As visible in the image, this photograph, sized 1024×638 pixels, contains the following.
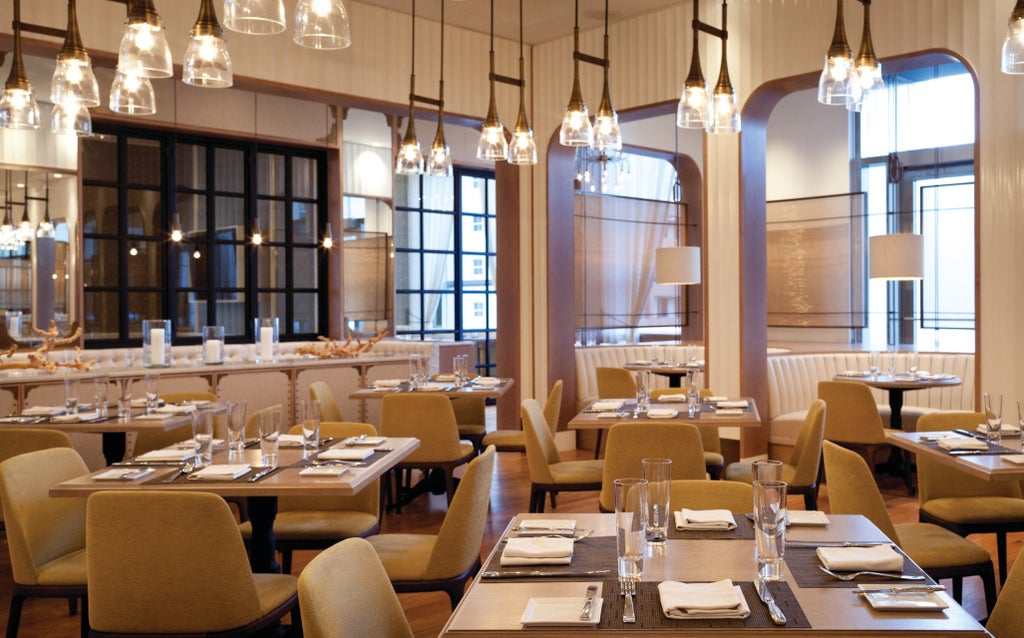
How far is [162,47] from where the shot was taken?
311 cm

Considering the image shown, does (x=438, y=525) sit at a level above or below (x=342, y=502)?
below

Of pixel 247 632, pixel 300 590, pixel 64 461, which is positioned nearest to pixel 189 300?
pixel 64 461

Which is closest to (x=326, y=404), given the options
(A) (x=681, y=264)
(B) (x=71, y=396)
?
(B) (x=71, y=396)

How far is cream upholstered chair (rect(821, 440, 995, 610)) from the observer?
325 centimetres

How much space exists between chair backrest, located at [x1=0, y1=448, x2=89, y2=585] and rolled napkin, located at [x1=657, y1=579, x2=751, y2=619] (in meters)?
2.29

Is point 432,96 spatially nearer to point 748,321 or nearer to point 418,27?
point 418,27

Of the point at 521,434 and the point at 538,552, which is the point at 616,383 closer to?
the point at 521,434

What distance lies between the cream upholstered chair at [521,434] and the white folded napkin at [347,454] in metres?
2.19

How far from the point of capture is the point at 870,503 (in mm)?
3250

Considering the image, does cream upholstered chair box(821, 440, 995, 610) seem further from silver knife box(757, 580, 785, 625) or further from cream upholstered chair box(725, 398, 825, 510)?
silver knife box(757, 580, 785, 625)

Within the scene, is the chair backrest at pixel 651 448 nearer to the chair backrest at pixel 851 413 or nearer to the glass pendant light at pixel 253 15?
the glass pendant light at pixel 253 15

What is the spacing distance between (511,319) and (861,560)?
23.1 feet

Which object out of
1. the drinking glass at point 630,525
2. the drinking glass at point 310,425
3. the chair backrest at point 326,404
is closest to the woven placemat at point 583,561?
the drinking glass at point 630,525

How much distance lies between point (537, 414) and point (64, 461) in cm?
258
